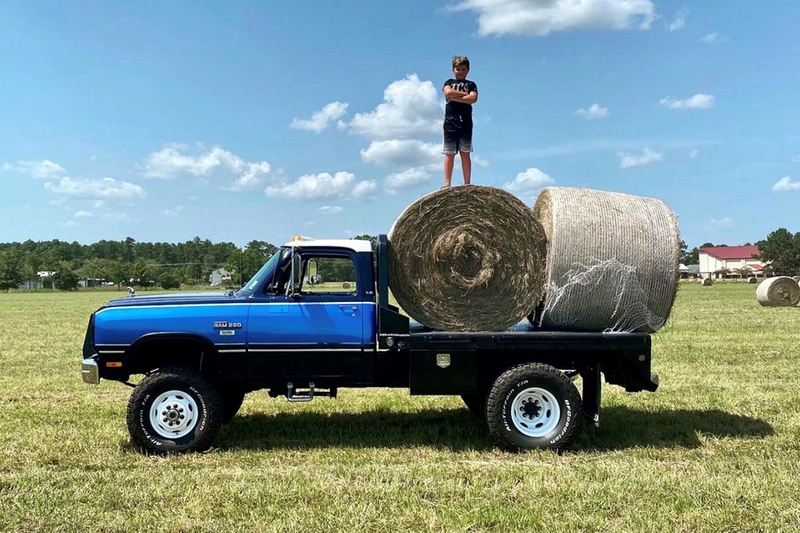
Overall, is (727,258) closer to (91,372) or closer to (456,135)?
(456,135)

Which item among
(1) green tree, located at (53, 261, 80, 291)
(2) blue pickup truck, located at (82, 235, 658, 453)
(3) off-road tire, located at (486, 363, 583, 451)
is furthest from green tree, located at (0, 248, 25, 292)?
(3) off-road tire, located at (486, 363, 583, 451)

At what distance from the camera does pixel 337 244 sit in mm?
6512

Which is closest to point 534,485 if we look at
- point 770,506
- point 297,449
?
point 770,506

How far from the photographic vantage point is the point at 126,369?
6320 millimetres

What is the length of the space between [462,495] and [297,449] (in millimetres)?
2010

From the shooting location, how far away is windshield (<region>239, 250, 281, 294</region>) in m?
6.43

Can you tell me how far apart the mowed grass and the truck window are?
4.80 ft

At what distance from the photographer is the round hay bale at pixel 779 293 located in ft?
89.4

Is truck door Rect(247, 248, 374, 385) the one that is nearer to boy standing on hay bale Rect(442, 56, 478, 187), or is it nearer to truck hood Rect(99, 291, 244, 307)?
truck hood Rect(99, 291, 244, 307)

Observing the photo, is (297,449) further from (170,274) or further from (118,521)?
(170,274)

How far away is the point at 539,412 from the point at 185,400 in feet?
10.5

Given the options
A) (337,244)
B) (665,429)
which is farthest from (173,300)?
(665,429)

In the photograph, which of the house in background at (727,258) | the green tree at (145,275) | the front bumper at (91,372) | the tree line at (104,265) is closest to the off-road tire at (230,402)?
the front bumper at (91,372)

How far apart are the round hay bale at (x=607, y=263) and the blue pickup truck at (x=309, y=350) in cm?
22
